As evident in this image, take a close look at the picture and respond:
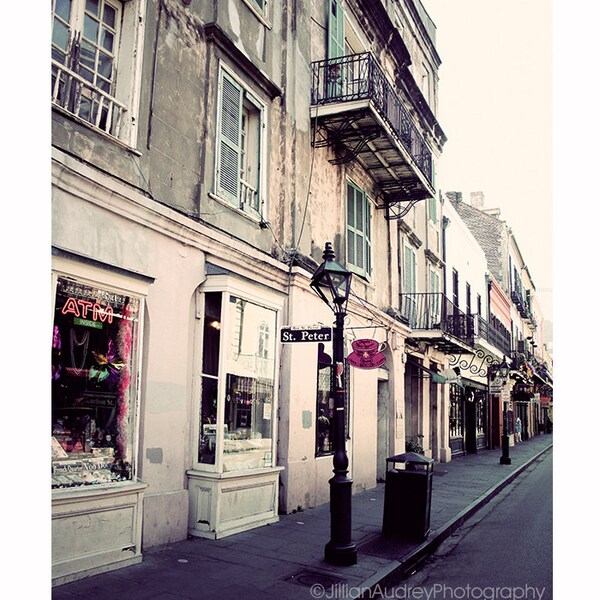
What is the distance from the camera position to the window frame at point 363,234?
517 inches

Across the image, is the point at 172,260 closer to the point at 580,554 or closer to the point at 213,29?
the point at 213,29

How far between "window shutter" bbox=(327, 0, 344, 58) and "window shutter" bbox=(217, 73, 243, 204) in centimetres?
388

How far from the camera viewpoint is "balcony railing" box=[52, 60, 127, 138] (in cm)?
622

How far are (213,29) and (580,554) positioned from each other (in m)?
7.58

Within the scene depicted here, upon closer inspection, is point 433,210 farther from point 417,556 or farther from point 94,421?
point 94,421

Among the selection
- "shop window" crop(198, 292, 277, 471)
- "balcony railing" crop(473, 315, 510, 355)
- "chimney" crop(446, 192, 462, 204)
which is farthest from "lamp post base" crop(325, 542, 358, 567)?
"chimney" crop(446, 192, 462, 204)

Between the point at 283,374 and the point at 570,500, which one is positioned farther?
the point at 283,374

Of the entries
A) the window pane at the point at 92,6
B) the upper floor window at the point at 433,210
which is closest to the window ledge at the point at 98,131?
the window pane at the point at 92,6

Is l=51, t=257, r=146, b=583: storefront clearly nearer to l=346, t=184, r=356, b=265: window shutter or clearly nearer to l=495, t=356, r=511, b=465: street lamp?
l=346, t=184, r=356, b=265: window shutter

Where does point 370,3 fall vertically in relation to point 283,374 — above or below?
above

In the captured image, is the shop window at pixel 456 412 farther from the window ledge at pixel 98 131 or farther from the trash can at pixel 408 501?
the window ledge at pixel 98 131

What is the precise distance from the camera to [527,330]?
163 ft

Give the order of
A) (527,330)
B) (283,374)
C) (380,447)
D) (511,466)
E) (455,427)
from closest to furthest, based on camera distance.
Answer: (283,374) → (380,447) → (511,466) → (455,427) → (527,330)

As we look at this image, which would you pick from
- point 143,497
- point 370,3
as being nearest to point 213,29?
point 143,497
